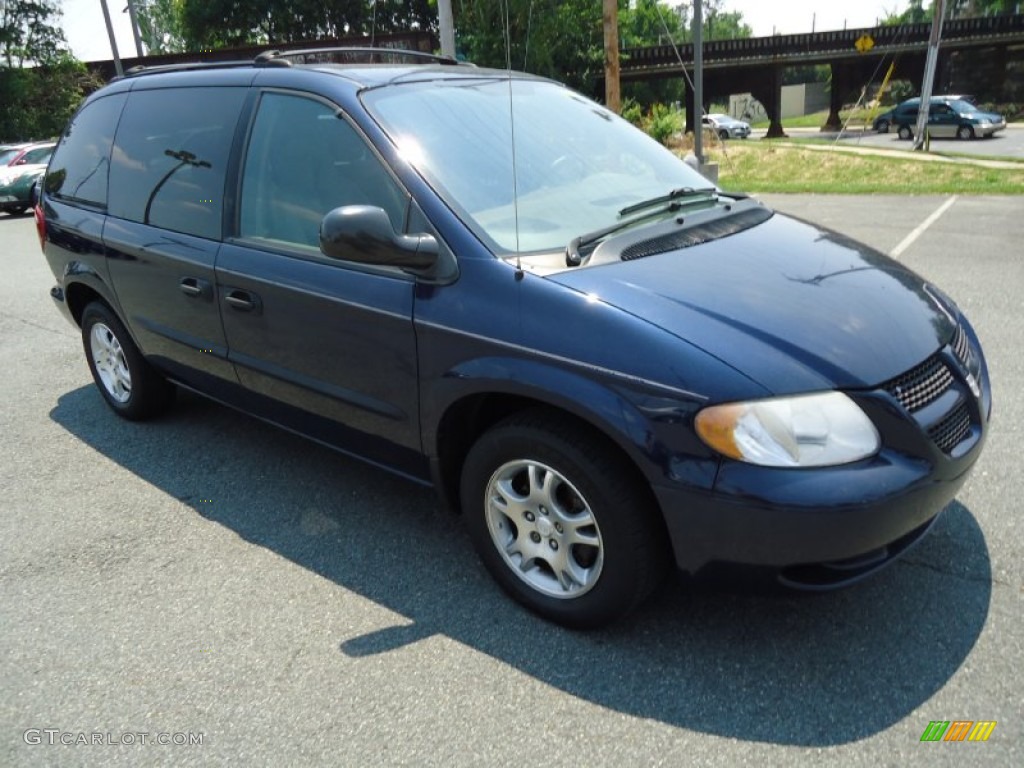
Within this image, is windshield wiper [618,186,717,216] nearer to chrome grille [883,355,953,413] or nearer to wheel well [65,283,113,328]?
chrome grille [883,355,953,413]

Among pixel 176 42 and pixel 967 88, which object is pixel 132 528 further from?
pixel 176 42

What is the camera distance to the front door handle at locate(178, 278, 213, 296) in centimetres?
354

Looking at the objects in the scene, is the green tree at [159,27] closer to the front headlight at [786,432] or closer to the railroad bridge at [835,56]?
the railroad bridge at [835,56]

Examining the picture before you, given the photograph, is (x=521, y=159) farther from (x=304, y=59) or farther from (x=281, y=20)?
(x=281, y=20)

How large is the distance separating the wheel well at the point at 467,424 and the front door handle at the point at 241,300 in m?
1.06

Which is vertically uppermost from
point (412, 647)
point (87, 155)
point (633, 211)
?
point (87, 155)

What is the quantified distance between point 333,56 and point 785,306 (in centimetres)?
268

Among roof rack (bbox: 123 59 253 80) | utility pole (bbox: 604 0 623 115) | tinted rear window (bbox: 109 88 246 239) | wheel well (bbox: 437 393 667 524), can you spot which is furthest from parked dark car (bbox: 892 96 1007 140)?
wheel well (bbox: 437 393 667 524)

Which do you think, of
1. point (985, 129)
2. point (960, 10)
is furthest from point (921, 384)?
point (960, 10)

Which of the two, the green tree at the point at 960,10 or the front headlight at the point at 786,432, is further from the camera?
the green tree at the point at 960,10

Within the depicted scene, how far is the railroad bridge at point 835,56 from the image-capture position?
121 feet

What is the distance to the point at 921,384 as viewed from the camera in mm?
2398

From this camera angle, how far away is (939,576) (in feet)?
9.21
